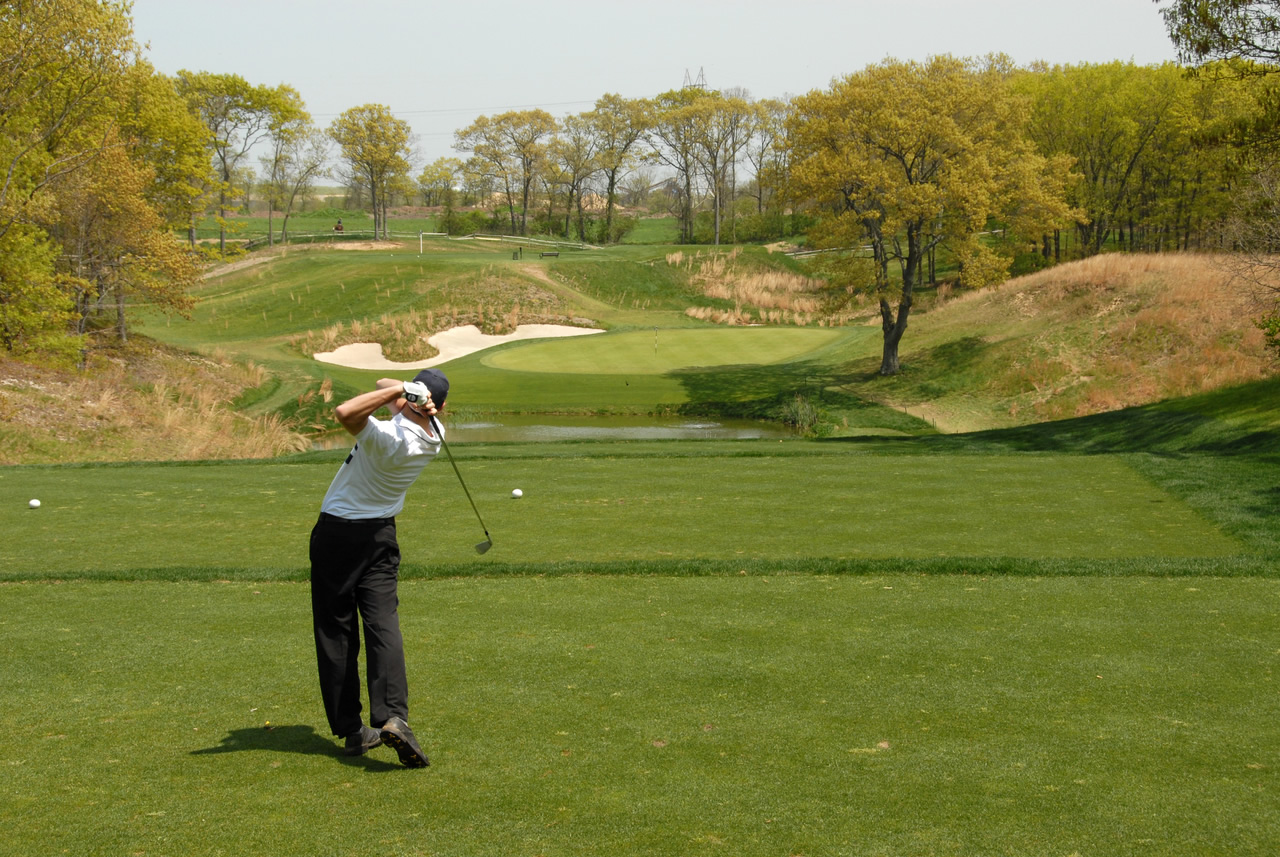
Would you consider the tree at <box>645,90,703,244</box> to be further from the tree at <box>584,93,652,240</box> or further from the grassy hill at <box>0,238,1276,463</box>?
the grassy hill at <box>0,238,1276,463</box>

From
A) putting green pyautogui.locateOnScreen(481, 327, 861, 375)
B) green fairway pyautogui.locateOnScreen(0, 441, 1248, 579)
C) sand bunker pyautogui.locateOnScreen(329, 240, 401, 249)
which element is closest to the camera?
green fairway pyautogui.locateOnScreen(0, 441, 1248, 579)

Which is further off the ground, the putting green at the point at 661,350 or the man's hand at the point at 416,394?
the man's hand at the point at 416,394

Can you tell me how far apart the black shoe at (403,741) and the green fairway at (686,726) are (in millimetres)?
124

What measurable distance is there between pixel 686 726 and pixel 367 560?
7.28ft

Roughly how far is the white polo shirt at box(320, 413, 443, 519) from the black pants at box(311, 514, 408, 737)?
0.29 feet

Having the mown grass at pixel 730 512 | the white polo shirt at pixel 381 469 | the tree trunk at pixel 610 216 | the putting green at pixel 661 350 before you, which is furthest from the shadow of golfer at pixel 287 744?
the tree trunk at pixel 610 216

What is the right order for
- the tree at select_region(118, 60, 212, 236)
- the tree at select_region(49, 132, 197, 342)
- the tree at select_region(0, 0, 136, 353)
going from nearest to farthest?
the tree at select_region(0, 0, 136, 353)
the tree at select_region(49, 132, 197, 342)
the tree at select_region(118, 60, 212, 236)

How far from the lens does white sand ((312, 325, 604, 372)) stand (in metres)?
47.8

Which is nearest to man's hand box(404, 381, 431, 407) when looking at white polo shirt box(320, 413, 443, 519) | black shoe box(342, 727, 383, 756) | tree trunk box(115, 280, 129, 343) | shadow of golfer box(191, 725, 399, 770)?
white polo shirt box(320, 413, 443, 519)

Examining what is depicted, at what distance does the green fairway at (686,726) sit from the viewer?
5.03 metres

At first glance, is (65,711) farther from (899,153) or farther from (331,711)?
(899,153)

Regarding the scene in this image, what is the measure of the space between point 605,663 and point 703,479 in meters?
9.59

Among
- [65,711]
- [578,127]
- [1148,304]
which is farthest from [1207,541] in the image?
[578,127]

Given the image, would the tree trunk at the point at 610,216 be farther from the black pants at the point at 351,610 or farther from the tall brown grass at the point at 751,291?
the black pants at the point at 351,610
